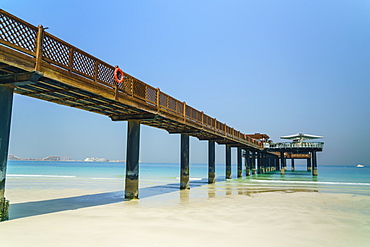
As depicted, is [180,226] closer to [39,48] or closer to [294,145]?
[39,48]

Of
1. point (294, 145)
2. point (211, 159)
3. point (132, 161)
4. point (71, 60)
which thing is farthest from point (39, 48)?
point (294, 145)

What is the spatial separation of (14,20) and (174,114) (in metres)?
10.8

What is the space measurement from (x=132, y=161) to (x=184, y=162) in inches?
304

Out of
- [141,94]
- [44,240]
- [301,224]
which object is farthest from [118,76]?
[301,224]

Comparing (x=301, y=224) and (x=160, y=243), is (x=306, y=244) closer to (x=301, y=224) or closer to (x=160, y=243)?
(x=301, y=224)

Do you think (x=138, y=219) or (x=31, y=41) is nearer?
(x=31, y=41)

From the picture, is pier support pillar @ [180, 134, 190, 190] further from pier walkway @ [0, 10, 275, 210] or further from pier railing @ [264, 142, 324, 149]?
pier railing @ [264, 142, 324, 149]

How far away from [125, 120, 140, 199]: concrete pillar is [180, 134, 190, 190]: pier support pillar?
24.6ft

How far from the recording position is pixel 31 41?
27.1 ft

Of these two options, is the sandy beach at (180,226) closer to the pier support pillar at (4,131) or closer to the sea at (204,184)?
the pier support pillar at (4,131)

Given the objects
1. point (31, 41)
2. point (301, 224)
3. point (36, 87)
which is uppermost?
point (31, 41)

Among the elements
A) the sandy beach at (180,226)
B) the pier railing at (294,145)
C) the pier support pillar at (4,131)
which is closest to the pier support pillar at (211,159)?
the sandy beach at (180,226)

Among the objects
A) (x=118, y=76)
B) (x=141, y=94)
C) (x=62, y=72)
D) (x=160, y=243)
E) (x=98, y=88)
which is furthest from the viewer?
(x=141, y=94)

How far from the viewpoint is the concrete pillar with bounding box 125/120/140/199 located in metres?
16.0
